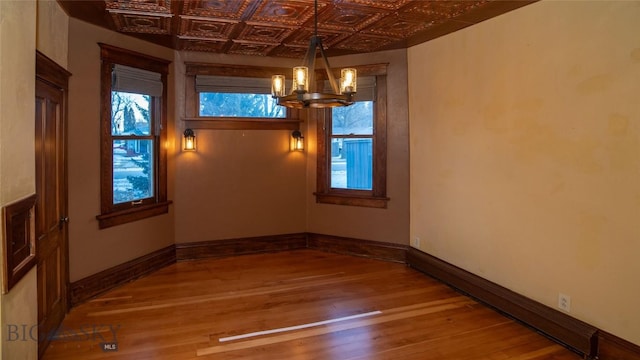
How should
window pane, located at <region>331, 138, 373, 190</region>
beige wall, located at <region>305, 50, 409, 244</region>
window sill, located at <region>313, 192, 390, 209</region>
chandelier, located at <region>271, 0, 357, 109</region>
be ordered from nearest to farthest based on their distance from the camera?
1. chandelier, located at <region>271, 0, 357, 109</region>
2. beige wall, located at <region>305, 50, 409, 244</region>
3. window sill, located at <region>313, 192, 390, 209</region>
4. window pane, located at <region>331, 138, 373, 190</region>

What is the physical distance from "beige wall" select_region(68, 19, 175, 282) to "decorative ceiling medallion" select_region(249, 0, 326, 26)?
4.96ft

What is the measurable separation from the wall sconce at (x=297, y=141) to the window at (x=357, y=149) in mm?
243

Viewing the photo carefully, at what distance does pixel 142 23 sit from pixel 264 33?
1.16 metres

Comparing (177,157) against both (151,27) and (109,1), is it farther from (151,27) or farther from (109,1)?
(109,1)

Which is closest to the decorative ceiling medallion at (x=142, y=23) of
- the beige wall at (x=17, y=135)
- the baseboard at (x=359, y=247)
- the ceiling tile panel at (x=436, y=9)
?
the beige wall at (x=17, y=135)

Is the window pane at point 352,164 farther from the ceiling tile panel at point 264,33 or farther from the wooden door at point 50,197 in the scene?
the wooden door at point 50,197

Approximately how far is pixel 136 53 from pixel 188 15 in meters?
1.05

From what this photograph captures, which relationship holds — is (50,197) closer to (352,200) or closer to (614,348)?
(352,200)

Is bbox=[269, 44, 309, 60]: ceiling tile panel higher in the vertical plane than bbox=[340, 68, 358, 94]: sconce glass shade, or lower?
higher

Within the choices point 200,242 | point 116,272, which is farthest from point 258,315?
point 200,242

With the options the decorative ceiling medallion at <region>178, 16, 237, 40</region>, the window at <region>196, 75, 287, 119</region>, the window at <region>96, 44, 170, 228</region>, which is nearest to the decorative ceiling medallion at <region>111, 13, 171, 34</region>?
the decorative ceiling medallion at <region>178, 16, 237, 40</region>

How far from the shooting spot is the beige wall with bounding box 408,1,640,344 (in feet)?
9.07

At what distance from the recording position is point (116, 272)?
4297 millimetres

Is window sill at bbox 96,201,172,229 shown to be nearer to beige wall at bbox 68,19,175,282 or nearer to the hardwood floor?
beige wall at bbox 68,19,175,282
